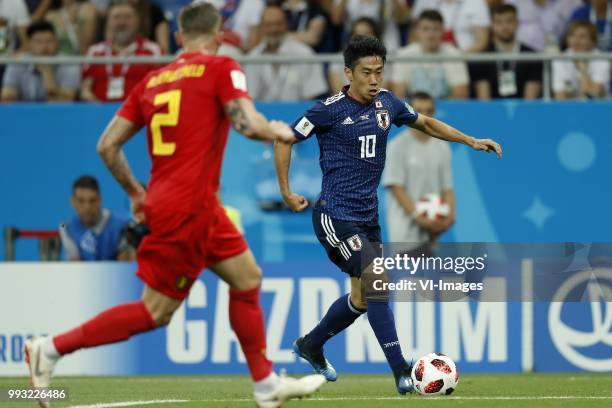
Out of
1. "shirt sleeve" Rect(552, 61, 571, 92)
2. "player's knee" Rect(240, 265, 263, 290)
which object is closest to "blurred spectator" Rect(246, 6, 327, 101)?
"shirt sleeve" Rect(552, 61, 571, 92)

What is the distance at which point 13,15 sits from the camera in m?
16.0

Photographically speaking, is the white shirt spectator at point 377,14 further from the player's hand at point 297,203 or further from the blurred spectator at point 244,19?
the player's hand at point 297,203

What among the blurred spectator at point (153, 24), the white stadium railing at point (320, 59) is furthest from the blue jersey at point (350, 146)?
the blurred spectator at point (153, 24)

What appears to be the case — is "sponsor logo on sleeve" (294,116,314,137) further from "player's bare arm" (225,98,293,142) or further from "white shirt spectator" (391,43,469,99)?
"white shirt spectator" (391,43,469,99)

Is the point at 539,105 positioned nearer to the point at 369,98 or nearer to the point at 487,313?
the point at 487,313

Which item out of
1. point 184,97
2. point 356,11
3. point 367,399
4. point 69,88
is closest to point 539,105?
point 356,11

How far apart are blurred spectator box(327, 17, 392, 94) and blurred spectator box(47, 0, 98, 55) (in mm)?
2956

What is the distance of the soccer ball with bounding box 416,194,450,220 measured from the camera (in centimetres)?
1416

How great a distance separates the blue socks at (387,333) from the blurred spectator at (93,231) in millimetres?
4510

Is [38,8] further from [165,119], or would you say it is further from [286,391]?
[286,391]

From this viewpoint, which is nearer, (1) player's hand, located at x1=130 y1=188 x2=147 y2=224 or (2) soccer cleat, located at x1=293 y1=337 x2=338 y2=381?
(1) player's hand, located at x1=130 y1=188 x2=147 y2=224

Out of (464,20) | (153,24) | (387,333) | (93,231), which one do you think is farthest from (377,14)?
(387,333)

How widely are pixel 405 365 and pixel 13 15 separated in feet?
27.3

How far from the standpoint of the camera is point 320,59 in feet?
46.4
